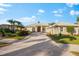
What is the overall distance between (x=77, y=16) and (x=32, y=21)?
3.56ft

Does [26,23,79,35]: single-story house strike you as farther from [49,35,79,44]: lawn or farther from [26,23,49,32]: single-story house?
[49,35,79,44]: lawn

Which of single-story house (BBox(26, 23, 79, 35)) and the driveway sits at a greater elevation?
single-story house (BBox(26, 23, 79, 35))

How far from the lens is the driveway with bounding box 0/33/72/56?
7.80m

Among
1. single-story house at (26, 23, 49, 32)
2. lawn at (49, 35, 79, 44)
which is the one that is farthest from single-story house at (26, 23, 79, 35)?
lawn at (49, 35, 79, 44)

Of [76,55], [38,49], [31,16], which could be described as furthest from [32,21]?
[76,55]

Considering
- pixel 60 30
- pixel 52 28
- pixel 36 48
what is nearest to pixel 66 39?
pixel 60 30

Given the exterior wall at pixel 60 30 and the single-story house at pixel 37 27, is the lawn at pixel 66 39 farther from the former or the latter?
the single-story house at pixel 37 27

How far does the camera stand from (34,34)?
8141 millimetres

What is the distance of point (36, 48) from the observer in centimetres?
795

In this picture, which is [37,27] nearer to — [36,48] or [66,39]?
[36,48]

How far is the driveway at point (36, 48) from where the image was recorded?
25.6 ft

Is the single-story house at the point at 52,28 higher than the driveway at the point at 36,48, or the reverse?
the single-story house at the point at 52,28

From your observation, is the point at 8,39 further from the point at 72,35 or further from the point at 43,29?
the point at 72,35

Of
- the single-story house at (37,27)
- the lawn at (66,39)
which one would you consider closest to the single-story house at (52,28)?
the single-story house at (37,27)
